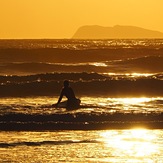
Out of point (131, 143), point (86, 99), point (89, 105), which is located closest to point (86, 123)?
point (131, 143)

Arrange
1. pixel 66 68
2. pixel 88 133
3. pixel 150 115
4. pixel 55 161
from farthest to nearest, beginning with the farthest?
1. pixel 66 68
2. pixel 150 115
3. pixel 88 133
4. pixel 55 161

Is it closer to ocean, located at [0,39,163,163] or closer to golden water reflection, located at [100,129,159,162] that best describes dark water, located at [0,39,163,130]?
ocean, located at [0,39,163,163]

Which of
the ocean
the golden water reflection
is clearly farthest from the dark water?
the golden water reflection

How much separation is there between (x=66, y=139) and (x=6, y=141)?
1353 millimetres

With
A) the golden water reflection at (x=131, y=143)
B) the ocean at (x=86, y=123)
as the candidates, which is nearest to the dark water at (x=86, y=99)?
the ocean at (x=86, y=123)

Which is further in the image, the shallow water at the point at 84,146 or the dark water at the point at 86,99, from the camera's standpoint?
the dark water at the point at 86,99

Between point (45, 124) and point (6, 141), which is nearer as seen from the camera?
point (6, 141)

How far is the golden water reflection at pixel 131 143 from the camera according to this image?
14523mm

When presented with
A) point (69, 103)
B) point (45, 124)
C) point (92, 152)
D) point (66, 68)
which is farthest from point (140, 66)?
point (92, 152)

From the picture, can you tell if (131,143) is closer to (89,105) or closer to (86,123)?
(86,123)

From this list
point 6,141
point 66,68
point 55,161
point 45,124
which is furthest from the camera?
point 66,68

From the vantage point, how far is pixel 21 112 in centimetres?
2152

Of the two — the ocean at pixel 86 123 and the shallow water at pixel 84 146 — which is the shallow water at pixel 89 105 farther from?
the shallow water at pixel 84 146

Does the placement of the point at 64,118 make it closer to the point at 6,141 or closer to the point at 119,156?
the point at 6,141
